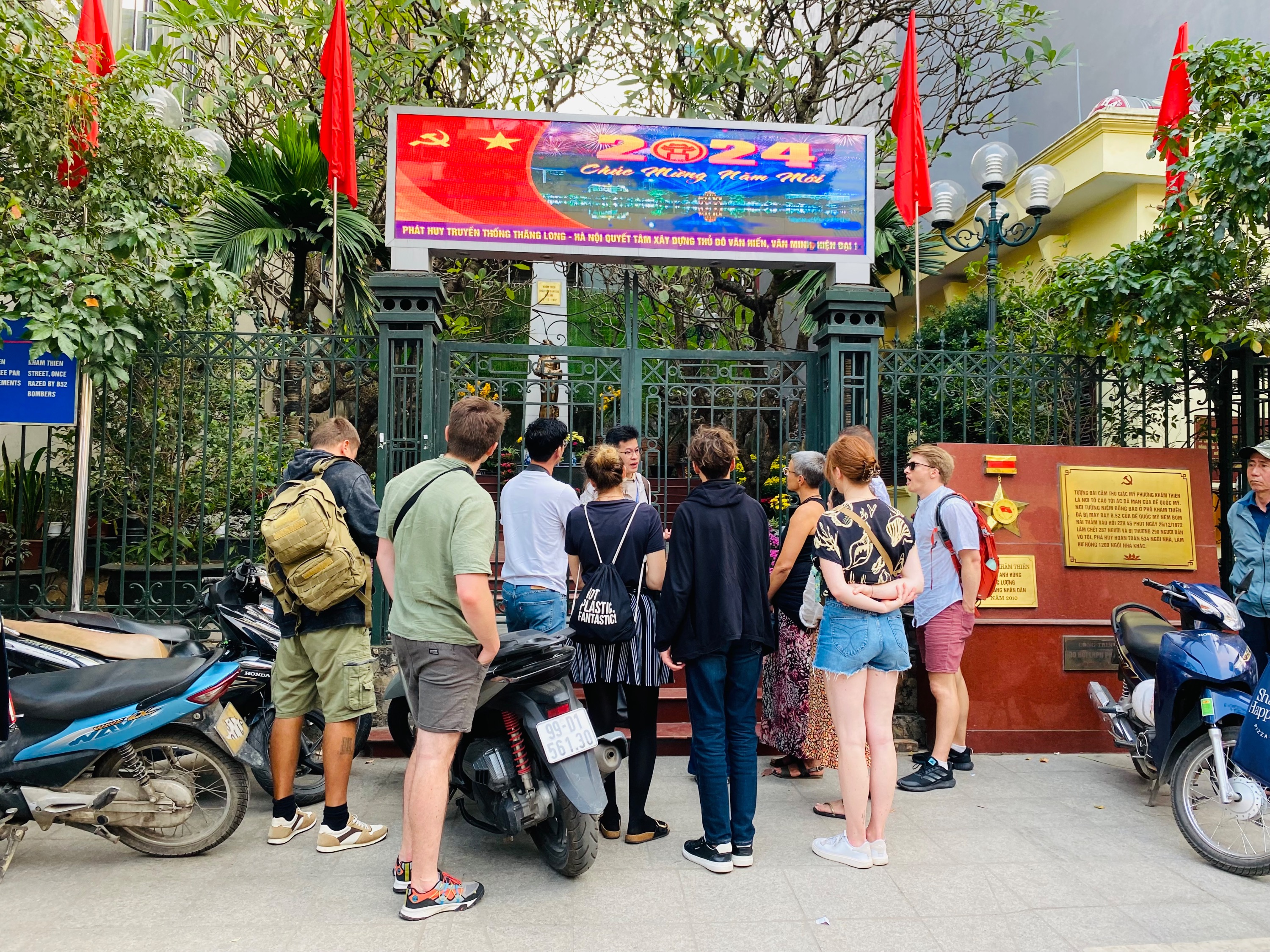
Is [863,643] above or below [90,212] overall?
below

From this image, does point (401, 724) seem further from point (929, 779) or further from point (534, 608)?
point (929, 779)

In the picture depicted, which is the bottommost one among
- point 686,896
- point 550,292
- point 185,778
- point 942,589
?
point 686,896

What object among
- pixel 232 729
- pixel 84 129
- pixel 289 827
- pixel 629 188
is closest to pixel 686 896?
pixel 289 827

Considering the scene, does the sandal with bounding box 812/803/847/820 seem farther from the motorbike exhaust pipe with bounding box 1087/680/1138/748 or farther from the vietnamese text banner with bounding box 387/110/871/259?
the vietnamese text banner with bounding box 387/110/871/259

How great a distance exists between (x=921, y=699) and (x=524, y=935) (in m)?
3.41

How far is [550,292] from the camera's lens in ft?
27.3

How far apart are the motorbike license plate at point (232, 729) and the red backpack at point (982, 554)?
11.9 feet

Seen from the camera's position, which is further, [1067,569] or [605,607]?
[1067,569]

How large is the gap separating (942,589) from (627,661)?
2072mm

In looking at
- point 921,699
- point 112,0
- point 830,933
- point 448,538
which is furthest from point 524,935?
point 112,0

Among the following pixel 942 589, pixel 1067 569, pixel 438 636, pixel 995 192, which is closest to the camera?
pixel 438 636

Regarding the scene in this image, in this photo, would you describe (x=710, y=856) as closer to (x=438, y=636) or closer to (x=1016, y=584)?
(x=438, y=636)

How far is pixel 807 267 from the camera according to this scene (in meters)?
6.29

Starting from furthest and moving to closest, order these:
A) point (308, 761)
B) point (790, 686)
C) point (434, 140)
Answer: point (434, 140) < point (790, 686) < point (308, 761)
